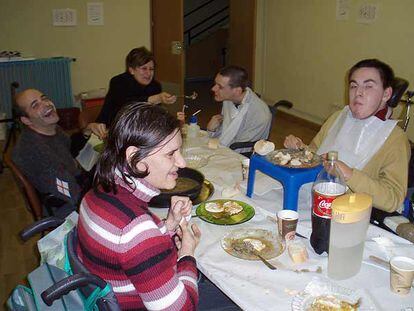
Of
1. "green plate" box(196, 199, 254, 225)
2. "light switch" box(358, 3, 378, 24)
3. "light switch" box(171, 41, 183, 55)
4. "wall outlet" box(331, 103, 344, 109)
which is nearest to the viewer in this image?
"green plate" box(196, 199, 254, 225)

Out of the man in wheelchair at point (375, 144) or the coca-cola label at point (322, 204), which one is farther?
the man in wheelchair at point (375, 144)

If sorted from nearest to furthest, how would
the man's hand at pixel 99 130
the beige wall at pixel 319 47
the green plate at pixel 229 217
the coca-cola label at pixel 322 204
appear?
the coca-cola label at pixel 322 204 → the green plate at pixel 229 217 → the man's hand at pixel 99 130 → the beige wall at pixel 319 47

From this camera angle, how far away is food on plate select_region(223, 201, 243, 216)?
68.5 inches

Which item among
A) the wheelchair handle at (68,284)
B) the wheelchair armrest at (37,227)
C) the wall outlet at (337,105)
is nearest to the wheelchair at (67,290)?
the wheelchair handle at (68,284)

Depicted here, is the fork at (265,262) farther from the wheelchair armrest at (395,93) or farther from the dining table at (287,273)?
the wheelchair armrest at (395,93)

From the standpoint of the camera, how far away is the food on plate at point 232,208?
1740mm

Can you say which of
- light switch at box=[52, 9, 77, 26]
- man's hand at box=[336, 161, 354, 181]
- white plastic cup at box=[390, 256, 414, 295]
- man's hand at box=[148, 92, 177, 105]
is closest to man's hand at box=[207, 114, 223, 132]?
man's hand at box=[148, 92, 177, 105]

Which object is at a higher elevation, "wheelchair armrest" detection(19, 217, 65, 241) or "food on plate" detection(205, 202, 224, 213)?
"wheelchair armrest" detection(19, 217, 65, 241)

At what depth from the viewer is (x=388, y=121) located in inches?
76.9

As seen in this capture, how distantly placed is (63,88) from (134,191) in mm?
4281

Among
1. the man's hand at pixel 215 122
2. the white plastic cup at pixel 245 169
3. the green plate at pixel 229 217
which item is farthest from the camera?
the man's hand at pixel 215 122

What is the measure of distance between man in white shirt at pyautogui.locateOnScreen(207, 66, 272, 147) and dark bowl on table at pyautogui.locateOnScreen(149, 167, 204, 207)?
2.93 feet

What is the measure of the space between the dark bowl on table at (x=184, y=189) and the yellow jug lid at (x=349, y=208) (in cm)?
70

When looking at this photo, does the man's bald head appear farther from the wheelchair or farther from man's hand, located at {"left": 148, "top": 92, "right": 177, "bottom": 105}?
the wheelchair
